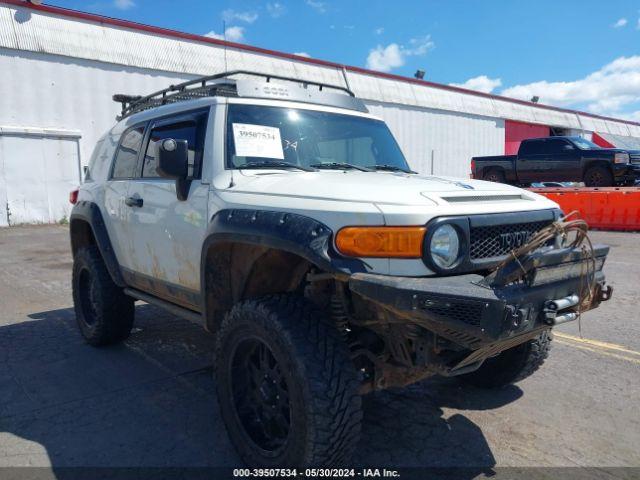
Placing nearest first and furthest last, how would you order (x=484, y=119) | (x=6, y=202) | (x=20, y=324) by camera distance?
(x=20, y=324) < (x=6, y=202) < (x=484, y=119)

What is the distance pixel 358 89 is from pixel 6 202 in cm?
1360

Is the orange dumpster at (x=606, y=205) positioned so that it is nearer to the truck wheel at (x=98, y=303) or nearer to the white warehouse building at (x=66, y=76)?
the white warehouse building at (x=66, y=76)

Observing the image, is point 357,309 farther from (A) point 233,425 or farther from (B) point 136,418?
(B) point 136,418

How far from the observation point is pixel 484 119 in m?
28.2

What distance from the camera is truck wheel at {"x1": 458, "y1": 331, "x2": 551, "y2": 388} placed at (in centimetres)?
351

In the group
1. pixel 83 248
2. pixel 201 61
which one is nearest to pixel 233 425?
pixel 83 248

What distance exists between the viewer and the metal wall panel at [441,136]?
927 inches

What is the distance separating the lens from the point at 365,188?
8.91ft

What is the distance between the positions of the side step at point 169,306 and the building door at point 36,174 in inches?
524

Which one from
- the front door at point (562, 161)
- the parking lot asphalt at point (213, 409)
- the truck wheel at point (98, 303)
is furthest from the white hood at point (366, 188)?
the front door at point (562, 161)

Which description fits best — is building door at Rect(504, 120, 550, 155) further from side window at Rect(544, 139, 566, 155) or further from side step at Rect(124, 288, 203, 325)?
side step at Rect(124, 288, 203, 325)

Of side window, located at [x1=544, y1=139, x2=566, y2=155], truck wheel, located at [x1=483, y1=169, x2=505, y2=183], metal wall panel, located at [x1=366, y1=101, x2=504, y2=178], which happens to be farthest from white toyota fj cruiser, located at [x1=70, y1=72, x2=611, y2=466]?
metal wall panel, located at [x1=366, y1=101, x2=504, y2=178]

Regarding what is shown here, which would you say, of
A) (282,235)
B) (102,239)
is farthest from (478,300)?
(102,239)

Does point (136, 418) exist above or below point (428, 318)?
below
